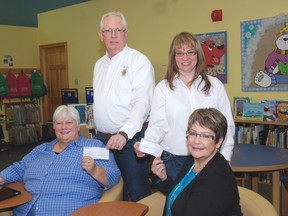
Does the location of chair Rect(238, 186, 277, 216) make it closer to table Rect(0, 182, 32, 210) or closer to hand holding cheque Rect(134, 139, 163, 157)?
hand holding cheque Rect(134, 139, 163, 157)

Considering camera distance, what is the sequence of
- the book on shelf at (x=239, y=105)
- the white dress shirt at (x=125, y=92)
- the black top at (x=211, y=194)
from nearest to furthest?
the black top at (x=211, y=194)
the white dress shirt at (x=125, y=92)
the book on shelf at (x=239, y=105)

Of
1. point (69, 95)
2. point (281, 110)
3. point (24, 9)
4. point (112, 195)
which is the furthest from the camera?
point (24, 9)

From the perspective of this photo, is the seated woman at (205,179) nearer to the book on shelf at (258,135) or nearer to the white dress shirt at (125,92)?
the white dress shirt at (125,92)

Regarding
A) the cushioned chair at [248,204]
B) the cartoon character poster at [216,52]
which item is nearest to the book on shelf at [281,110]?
the cartoon character poster at [216,52]

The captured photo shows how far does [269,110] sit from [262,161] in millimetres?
2004

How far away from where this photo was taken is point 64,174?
219 centimetres

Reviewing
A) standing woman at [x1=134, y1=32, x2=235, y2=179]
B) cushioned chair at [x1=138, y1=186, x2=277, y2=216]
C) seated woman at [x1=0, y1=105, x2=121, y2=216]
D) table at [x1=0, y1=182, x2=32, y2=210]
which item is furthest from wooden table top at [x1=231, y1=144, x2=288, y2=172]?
table at [x1=0, y1=182, x2=32, y2=210]

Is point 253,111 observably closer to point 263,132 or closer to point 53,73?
point 263,132

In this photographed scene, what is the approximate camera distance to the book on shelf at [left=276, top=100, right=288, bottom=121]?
14.0 ft

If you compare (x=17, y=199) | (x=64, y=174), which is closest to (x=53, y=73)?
(x=64, y=174)

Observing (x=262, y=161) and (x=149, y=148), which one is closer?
(x=149, y=148)

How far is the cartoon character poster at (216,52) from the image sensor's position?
190 inches

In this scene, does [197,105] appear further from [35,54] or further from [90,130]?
[35,54]

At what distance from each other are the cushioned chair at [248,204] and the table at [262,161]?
1.79ft
